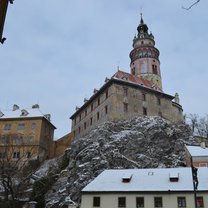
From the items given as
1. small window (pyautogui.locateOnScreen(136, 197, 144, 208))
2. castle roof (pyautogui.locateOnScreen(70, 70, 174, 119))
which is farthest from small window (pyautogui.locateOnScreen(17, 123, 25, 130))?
small window (pyautogui.locateOnScreen(136, 197, 144, 208))

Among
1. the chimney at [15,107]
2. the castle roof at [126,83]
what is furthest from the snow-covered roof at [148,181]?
the chimney at [15,107]

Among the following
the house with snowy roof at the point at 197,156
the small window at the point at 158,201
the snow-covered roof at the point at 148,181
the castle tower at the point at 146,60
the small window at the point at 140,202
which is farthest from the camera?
the castle tower at the point at 146,60

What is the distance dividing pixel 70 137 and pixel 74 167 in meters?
18.1

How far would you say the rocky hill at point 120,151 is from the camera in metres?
37.1

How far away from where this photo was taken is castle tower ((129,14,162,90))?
64938 mm

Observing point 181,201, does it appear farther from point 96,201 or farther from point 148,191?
point 96,201

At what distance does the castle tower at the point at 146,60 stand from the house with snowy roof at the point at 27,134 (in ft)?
71.9

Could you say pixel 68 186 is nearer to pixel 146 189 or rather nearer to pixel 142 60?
pixel 146 189

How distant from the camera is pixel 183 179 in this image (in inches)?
1097

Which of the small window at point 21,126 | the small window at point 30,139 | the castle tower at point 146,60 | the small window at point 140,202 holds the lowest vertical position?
→ the small window at point 140,202

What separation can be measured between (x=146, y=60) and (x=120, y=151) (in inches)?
1199

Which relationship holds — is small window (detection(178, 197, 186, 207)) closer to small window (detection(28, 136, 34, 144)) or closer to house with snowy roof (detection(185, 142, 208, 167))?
house with snowy roof (detection(185, 142, 208, 167))

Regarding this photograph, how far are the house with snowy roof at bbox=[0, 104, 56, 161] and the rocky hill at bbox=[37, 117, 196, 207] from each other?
870cm

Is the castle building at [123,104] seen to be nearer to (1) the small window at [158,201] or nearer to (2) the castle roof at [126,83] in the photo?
(2) the castle roof at [126,83]
